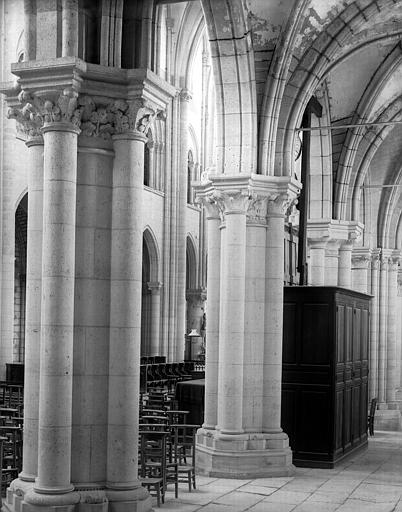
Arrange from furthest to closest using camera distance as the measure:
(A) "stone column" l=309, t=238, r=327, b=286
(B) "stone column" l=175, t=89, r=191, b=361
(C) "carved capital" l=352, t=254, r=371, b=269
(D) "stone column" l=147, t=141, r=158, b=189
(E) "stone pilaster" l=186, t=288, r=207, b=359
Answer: (E) "stone pilaster" l=186, t=288, r=207, b=359 → (B) "stone column" l=175, t=89, r=191, b=361 → (D) "stone column" l=147, t=141, r=158, b=189 → (C) "carved capital" l=352, t=254, r=371, b=269 → (A) "stone column" l=309, t=238, r=327, b=286

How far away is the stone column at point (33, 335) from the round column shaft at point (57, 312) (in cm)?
18

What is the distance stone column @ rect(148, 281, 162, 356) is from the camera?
2909 centimetres

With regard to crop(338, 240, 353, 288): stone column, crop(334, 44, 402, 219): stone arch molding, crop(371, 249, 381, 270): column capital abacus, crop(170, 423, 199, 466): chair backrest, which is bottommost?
crop(170, 423, 199, 466): chair backrest

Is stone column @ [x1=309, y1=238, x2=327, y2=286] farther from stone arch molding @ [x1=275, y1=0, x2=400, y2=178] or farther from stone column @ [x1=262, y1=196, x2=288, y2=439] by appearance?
stone column @ [x1=262, y1=196, x2=288, y2=439]

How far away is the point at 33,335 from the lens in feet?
26.0

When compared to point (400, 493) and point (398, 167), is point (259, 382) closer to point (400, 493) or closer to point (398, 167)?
point (400, 493)

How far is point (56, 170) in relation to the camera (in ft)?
25.6

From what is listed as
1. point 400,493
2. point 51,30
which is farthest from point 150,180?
point 51,30

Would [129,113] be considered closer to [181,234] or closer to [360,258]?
[360,258]

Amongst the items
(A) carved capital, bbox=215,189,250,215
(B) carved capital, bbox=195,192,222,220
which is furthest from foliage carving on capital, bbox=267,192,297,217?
(B) carved capital, bbox=195,192,222,220

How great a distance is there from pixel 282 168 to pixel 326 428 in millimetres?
4124

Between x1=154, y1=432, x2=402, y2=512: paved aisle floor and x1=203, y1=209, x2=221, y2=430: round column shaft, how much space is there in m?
1.25

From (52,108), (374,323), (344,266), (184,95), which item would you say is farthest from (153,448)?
(184,95)

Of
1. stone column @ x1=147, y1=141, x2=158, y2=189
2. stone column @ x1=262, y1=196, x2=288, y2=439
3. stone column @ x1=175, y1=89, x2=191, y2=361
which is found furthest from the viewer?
stone column @ x1=175, y1=89, x2=191, y2=361
